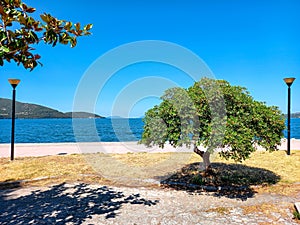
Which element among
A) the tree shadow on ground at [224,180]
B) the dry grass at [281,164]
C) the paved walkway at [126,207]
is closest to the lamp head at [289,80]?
the dry grass at [281,164]

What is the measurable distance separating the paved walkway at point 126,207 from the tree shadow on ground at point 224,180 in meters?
0.38

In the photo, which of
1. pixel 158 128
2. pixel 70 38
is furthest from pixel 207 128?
pixel 70 38

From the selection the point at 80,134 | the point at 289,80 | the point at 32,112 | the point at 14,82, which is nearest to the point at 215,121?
the point at 289,80

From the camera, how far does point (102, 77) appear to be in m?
8.38

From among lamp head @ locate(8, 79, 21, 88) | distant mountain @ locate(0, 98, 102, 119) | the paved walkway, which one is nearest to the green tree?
Result: the paved walkway

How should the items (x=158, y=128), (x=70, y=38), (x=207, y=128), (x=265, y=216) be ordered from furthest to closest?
(x=158, y=128)
(x=207, y=128)
(x=265, y=216)
(x=70, y=38)

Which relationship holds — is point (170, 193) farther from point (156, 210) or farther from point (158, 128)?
point (158, 128)

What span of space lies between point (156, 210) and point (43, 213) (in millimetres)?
2057

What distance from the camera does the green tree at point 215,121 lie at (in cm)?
425

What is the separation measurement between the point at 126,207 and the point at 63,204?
128 cm

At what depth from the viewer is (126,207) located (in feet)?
13.6

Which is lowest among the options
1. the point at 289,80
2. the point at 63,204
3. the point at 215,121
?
the point at 63,204

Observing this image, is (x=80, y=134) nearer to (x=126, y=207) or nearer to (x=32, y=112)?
(x=126, y=207)

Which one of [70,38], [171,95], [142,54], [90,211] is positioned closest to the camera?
[70,38]
